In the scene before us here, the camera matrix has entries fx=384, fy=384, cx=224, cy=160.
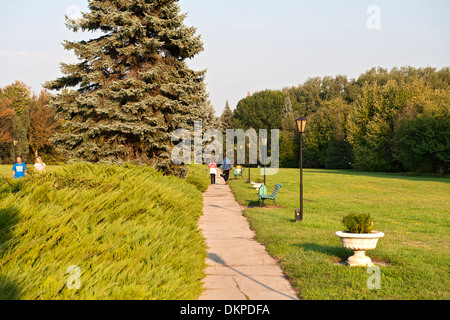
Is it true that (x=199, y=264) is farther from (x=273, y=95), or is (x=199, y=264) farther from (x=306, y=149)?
(x=273, y=95)

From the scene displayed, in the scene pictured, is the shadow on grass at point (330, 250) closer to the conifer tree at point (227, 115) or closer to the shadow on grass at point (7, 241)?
the shadow on grass at point (7, 241)

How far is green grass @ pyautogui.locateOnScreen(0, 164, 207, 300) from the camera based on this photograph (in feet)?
12.1

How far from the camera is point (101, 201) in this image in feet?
21.4

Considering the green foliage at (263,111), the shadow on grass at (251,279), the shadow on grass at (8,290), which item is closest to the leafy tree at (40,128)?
the green foliage at (263,111)

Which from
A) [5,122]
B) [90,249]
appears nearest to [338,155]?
[5,122]

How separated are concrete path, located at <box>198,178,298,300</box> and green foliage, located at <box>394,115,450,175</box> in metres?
38.3

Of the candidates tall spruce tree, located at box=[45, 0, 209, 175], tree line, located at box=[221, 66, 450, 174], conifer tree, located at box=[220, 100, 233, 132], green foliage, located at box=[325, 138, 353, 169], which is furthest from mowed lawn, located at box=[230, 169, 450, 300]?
conifer tree, located at box=[220, 100, 233, 132]

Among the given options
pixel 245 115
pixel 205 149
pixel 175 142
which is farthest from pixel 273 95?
pixel 175 142
